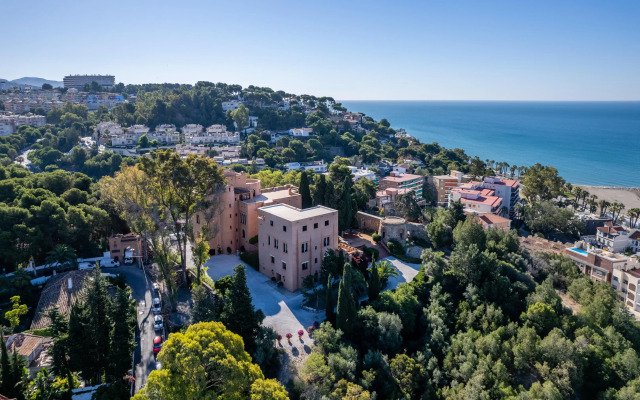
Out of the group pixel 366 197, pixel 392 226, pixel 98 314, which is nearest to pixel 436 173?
pixel 366 197

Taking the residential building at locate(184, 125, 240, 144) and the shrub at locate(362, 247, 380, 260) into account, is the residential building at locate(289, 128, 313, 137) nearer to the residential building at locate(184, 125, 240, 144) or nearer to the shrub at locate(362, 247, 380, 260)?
the residential building at locate(184, 125, 240, 144)

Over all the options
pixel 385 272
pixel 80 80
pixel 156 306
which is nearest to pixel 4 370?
pixel 156 306

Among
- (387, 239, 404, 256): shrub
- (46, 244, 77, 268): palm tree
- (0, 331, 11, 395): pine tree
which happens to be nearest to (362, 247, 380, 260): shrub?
(387, 239, 404, 256): shrub

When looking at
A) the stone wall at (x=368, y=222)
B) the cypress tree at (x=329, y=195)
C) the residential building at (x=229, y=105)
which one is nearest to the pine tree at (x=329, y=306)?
the cypress tree at (x=329, y=195)

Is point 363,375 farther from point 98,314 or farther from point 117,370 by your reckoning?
point 98,314

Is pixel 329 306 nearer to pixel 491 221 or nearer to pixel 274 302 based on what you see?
pixel 274 302

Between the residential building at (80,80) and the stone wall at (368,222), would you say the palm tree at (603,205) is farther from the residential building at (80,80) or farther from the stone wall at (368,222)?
the residential building at (80,80)

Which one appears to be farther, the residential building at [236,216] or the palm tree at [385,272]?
the residential building at [236,216]
